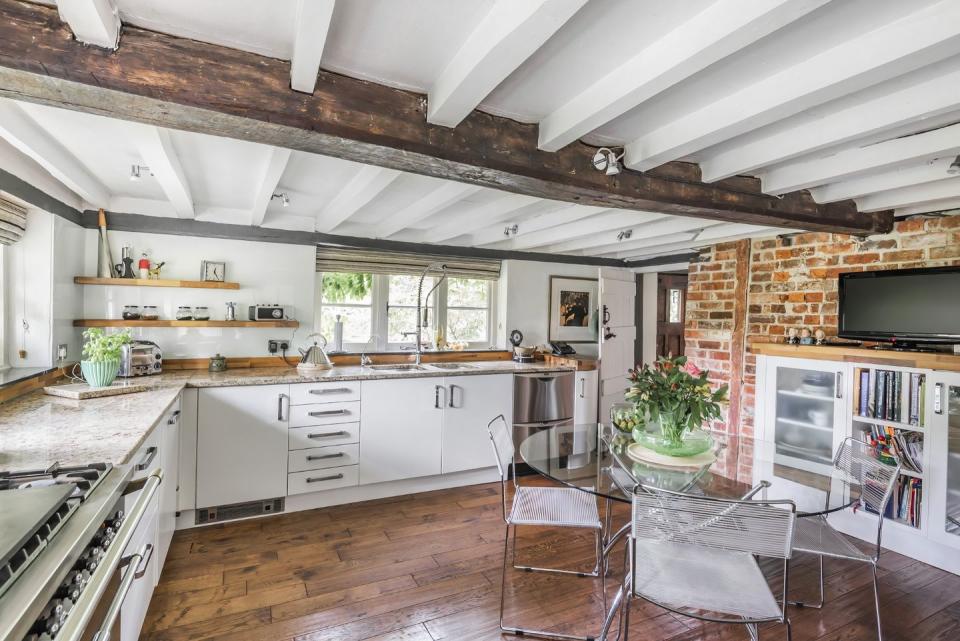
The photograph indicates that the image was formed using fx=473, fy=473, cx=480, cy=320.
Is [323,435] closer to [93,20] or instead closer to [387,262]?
[387,262]

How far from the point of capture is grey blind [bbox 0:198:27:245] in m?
2.32

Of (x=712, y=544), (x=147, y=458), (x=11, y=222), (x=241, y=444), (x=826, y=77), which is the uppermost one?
(x=826, y=77)

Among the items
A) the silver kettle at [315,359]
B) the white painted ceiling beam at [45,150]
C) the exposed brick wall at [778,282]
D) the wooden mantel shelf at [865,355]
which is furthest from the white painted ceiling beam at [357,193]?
the exposed brick wall at [778,282]

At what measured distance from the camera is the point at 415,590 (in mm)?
2363

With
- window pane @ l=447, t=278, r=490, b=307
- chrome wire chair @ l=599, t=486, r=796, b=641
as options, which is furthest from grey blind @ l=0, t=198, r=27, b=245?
chrome wire chair @ l=599, t=486, r=796, b=641

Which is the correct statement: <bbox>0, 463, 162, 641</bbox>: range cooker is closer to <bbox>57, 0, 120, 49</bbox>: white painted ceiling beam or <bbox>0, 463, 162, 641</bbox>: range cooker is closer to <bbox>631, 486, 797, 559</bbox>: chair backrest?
<bbox>57, 0, 120, 49</bbox>: white painted ceiling beam

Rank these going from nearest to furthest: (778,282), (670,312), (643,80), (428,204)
Answer: (643,80)
(428,204)
(778,282)
(670,312)

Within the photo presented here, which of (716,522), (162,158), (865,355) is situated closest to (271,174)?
(162,158)

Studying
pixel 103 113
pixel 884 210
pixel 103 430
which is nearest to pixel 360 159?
pixel 103 113

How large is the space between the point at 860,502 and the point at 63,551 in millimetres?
2996

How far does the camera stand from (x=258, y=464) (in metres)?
3.13

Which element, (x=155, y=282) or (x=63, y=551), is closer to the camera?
(x=63, y=551)

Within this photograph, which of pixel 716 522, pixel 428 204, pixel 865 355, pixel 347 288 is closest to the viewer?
pixel 716 522

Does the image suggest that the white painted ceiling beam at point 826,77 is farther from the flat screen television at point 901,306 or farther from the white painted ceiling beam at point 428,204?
the flat screen television at point 901,306
